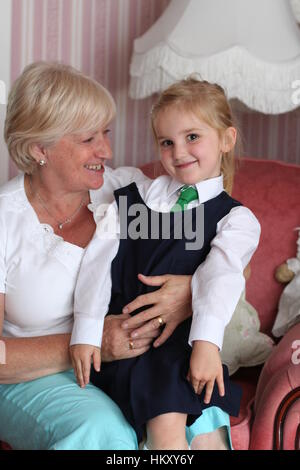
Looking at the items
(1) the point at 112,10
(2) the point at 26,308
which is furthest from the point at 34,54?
(2) the point at 26,308

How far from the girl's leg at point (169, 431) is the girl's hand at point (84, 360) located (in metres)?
0.21

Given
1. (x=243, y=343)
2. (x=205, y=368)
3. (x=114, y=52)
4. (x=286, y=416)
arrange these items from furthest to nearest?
(x=114, y=52) → (x=243, y=343) → (x=286, y=416) → (x=205, y=368)

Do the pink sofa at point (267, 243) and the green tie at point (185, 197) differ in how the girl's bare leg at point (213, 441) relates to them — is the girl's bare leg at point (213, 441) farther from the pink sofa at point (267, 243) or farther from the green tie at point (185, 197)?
the green tie at point (185, 197)

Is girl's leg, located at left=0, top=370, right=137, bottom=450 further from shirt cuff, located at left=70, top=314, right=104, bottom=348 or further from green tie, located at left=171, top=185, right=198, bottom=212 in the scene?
green tie, located at left=171, top=185, right=198, bottom=212

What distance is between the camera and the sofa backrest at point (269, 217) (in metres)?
2.49

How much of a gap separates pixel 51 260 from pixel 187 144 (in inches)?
18.9

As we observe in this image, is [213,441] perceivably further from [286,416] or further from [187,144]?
[187,144]

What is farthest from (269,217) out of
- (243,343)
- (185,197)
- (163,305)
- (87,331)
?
(87,331)

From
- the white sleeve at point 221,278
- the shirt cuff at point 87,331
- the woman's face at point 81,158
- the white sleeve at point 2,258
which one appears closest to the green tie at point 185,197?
the white sleeve at point 221,278

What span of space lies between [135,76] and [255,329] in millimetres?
1051

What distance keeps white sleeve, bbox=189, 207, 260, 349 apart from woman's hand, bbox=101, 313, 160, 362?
155mm

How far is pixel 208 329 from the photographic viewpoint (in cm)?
169

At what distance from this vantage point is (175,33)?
8.55 feet

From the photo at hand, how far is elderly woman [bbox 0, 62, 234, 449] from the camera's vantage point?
5.98ft
